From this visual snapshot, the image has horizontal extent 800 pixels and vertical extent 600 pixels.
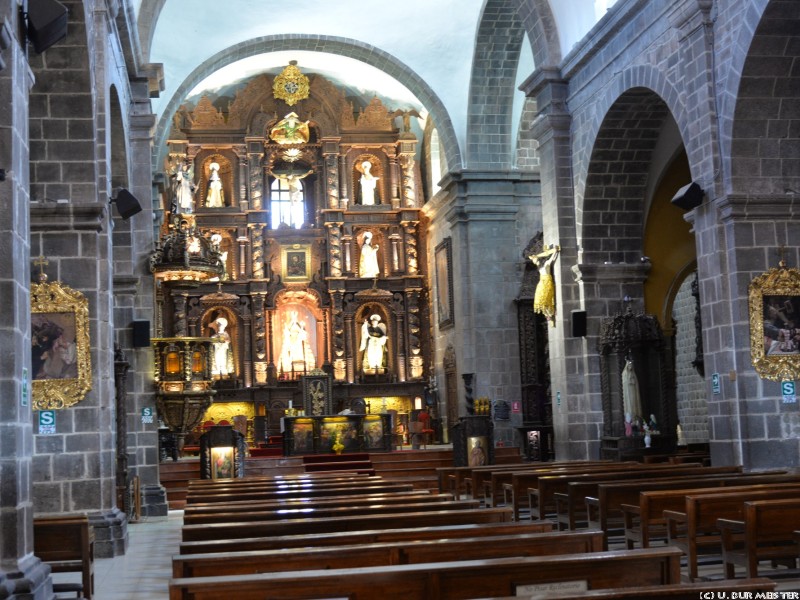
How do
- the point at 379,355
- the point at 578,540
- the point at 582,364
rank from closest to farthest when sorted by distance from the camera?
the point at 578,540, the point at 582,364, the point at 379,355

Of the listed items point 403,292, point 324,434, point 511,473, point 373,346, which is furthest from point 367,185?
point 511,473

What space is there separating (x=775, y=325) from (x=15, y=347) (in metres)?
9.14

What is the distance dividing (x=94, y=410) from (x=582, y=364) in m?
9.37

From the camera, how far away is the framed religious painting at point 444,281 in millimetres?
27141

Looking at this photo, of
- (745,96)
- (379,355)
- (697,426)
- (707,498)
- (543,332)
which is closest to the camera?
(707,498)

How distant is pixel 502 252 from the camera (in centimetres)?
2583

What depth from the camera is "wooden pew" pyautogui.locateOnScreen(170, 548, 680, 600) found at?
467cm

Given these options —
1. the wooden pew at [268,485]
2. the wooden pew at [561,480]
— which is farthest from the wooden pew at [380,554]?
the wooden pew at [268,485]

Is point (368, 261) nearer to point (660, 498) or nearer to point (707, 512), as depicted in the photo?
point (660, 498)

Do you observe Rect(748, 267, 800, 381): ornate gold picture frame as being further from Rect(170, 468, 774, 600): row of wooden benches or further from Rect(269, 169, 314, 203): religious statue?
Rect(269, 169, 314, 203): religious statue

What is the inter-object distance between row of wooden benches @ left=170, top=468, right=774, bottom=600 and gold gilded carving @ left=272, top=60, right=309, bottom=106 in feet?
75.6

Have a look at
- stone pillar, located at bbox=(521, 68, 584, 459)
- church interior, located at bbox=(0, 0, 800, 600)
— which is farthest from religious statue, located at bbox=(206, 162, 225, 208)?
stone pillar, located at bbox=(521, 68, 584, 459)

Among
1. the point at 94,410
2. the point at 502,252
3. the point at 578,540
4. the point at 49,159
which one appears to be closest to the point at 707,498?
the point at 578,540

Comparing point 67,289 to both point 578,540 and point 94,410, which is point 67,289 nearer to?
point 94,410
